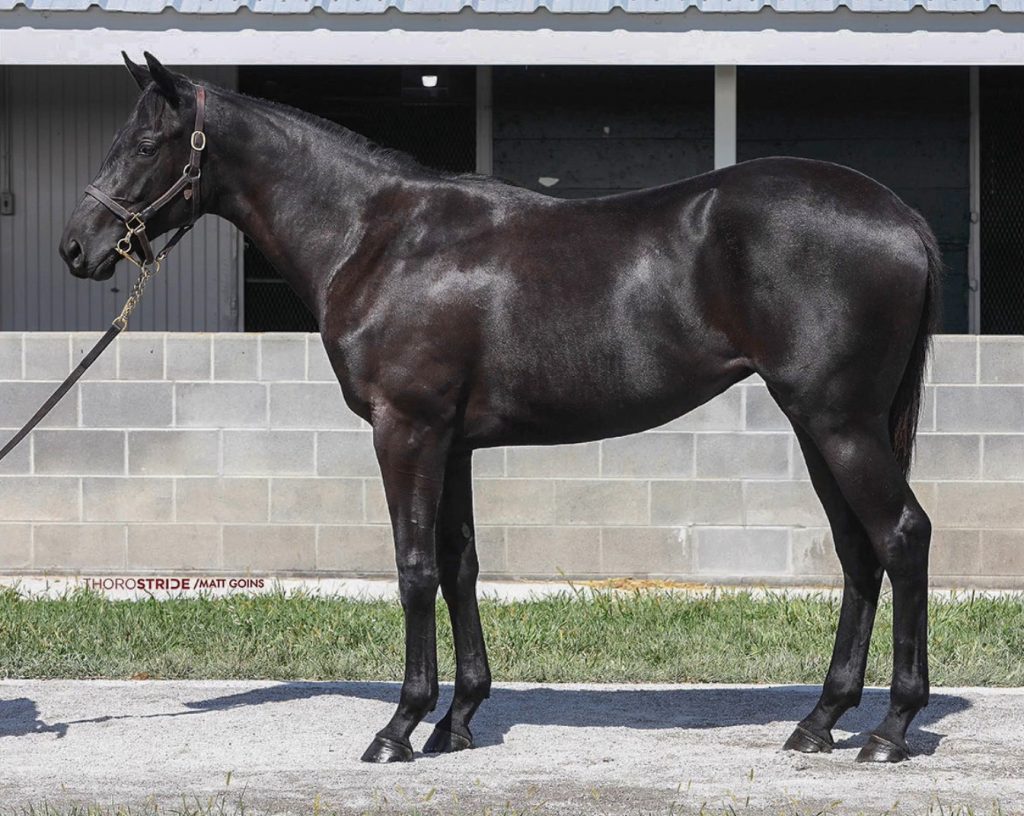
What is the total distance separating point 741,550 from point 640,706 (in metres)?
3.23

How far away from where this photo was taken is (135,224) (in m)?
5.89

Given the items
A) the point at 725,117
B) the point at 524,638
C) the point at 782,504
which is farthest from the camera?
the point at 725,117

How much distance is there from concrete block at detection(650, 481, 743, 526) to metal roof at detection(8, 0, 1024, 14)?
8.97ft

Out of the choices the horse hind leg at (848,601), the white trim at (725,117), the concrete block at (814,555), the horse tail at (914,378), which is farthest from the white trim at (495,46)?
the horse hind leg at (848,601)

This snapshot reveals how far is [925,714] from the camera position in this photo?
643 centimetres

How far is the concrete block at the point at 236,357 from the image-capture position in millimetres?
9758

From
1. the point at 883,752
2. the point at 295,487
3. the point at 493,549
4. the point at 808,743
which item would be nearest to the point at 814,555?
the point at 493,549

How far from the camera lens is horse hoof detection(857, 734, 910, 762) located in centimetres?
565

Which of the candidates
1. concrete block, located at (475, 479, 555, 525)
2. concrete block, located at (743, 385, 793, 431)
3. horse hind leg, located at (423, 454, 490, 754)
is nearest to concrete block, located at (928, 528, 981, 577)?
concrete block, located at (743, 385, 793, 431)

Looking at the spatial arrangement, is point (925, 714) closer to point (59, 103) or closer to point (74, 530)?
point (74, 530)

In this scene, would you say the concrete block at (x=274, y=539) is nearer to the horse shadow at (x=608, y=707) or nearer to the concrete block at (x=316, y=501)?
the concrete block at (x=316, y=501)

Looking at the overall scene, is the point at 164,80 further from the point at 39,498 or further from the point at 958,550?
the point at 958,550

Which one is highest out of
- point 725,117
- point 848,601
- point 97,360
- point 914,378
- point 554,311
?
point 725,117

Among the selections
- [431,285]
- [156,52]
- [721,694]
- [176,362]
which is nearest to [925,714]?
[721,694]
